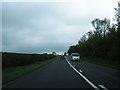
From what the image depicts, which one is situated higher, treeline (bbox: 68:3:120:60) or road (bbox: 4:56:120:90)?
treeline (bbox: 68:3:120:60)

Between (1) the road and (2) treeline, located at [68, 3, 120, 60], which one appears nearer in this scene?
(1) the road

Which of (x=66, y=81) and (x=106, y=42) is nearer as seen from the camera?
(x=66, y=81)

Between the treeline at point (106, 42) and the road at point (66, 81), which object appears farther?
the treeline at point (106, 42)

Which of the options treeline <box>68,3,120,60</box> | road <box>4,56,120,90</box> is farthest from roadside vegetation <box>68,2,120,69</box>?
road <box>4,56,120,90</box>

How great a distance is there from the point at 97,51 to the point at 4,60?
101ft

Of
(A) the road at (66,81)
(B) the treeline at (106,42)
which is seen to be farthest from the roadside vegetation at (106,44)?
(A) the road at (66,81)

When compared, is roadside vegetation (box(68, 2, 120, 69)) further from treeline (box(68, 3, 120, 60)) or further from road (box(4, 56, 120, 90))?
road (box(4, 56, 120, 90))

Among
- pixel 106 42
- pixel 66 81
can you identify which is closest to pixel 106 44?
pixel 106 42

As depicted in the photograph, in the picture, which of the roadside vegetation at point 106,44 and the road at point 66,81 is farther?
the roadside vegetation at point 106,44

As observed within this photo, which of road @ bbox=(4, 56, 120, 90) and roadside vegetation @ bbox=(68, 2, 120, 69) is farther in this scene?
roadside vegetation @ bbox=(68, 2, 120, 69)

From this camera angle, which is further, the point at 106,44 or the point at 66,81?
the point at 106,44

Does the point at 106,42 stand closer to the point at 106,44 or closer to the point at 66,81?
the point at 106,44

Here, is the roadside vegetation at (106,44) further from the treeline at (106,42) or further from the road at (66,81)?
the road at (66,81)

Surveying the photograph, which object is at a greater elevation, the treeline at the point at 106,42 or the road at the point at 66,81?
the treeline at the point at 106,42
